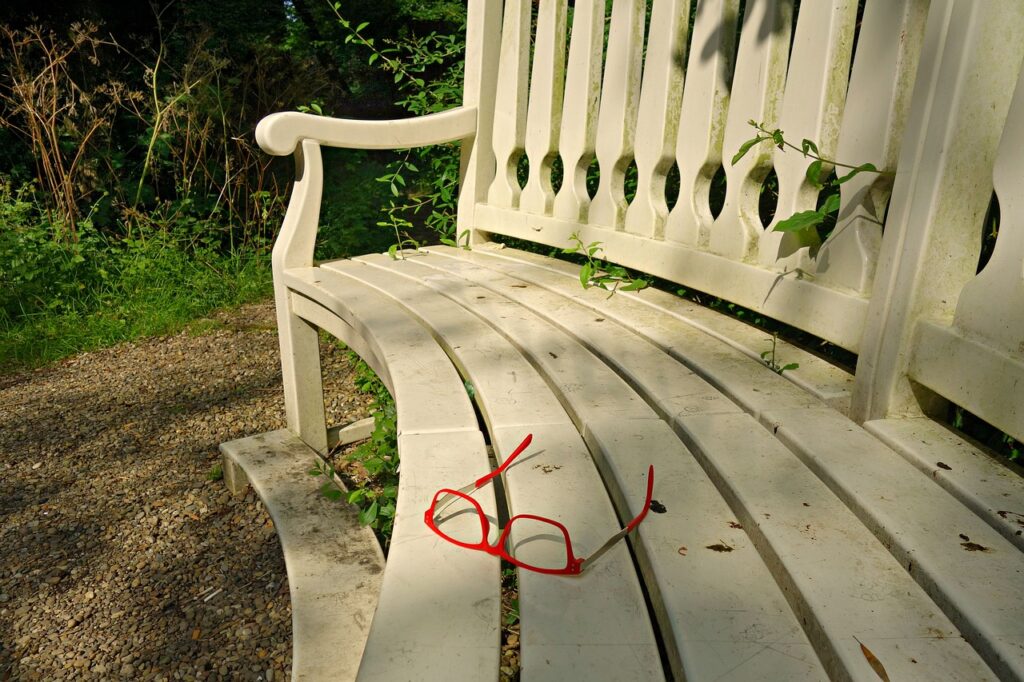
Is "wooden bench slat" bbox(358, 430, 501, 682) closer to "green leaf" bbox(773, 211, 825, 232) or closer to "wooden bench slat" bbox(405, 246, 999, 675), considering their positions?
"wooden bench slat" bbox(405, 246, 999, 675)

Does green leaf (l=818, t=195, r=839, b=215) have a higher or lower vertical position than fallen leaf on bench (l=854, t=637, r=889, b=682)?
higher

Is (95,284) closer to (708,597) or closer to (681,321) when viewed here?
(681,321)

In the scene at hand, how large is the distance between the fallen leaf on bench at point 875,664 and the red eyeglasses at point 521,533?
0.98 feet

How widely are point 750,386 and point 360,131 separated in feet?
5.87

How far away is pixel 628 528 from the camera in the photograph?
3.22 ft

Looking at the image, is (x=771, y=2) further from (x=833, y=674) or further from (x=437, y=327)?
(x=833, y=674)

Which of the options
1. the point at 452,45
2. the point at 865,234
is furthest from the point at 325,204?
the point at 865,234

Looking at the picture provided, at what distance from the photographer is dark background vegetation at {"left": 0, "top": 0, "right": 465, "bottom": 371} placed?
4.50 m

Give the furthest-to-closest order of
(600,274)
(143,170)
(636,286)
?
(143,170) → (600,274) → (636,286)

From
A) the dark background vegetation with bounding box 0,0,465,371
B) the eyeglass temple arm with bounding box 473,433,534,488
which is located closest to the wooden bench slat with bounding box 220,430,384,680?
the eyeglass temple arm with bounding box 473,433,534,488

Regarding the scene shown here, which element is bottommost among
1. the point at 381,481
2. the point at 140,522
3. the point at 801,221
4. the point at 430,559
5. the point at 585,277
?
the point at 140,522

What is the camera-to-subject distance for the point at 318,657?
1626 mm

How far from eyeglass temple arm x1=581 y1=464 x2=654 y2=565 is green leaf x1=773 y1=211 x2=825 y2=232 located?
2.31 ft

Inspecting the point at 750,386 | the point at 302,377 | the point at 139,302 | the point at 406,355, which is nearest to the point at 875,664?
the point at 750,386
